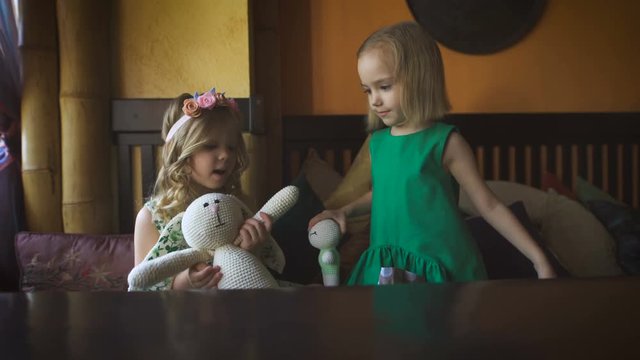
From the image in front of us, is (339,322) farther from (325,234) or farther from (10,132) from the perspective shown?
(10,132)

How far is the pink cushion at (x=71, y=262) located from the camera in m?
1.12

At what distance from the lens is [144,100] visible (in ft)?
4.33

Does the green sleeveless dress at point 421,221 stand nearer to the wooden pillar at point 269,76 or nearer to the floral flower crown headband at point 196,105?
the floral flower crown headband at point 196,105

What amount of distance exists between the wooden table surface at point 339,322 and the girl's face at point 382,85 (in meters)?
0.85

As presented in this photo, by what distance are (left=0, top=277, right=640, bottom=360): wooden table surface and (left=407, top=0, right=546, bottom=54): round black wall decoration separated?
1.56 metres

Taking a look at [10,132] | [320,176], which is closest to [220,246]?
[320,176]

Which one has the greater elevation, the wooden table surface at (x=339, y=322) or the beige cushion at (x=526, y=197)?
the wooden table surface at (x=339, y=322)

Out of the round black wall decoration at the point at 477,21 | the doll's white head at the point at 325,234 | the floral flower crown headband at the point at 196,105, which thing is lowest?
the doll's white head at the point at 325,234

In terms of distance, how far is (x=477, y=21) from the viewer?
1684 mm

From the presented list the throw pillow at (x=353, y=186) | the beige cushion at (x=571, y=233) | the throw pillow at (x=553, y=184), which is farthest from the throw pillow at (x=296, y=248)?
the throw pillow at (x=553, y=184)

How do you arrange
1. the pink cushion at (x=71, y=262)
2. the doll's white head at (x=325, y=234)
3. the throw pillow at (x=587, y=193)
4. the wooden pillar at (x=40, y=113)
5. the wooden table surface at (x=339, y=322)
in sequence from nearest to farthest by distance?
the wooden table surface at (x=339, y=322) < the doll's white head at (x=325, y=234) < the pink cushion at (x=71, y=262) < the wooden pillar at (x=40, y=113) < the throw pillow at (x=587, y=193)

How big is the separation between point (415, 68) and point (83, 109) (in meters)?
0.78

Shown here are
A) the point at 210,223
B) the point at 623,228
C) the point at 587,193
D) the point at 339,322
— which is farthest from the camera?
the point at 587,193

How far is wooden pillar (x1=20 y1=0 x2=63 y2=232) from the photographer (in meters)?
1.25
